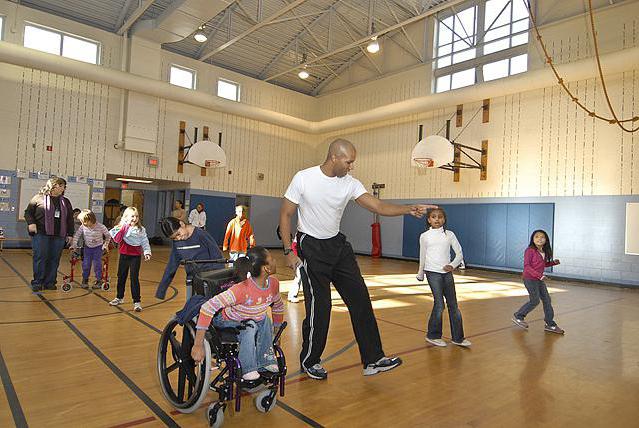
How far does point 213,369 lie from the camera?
7.94 ft

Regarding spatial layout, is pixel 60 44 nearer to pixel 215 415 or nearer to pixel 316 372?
pixel 316 372

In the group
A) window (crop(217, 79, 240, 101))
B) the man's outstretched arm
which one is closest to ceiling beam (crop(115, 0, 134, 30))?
window (crop(217, 79, 240, 101))

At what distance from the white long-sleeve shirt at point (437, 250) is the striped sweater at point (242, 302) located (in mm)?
2144

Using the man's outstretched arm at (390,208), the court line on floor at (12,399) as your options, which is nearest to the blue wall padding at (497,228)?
the man's outstretched arm at (390,208)

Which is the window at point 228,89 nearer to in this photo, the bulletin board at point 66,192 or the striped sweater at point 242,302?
the bulletin board at point 66,192

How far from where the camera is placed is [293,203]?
116 inches

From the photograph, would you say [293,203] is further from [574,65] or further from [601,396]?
[574,65]

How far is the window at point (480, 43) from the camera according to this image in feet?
40.9

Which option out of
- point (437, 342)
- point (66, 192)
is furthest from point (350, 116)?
point (437, 342)

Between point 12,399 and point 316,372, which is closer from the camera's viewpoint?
point 12,399

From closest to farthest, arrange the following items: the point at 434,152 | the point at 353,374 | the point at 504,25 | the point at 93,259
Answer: the point at 353,374 → the point at 93,259 → the point at 434,152 → the point at 504,25

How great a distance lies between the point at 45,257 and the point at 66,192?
7.65 meters

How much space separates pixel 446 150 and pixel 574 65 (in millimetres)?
3583

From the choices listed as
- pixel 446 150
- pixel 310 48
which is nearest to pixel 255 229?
pixel 310 48
